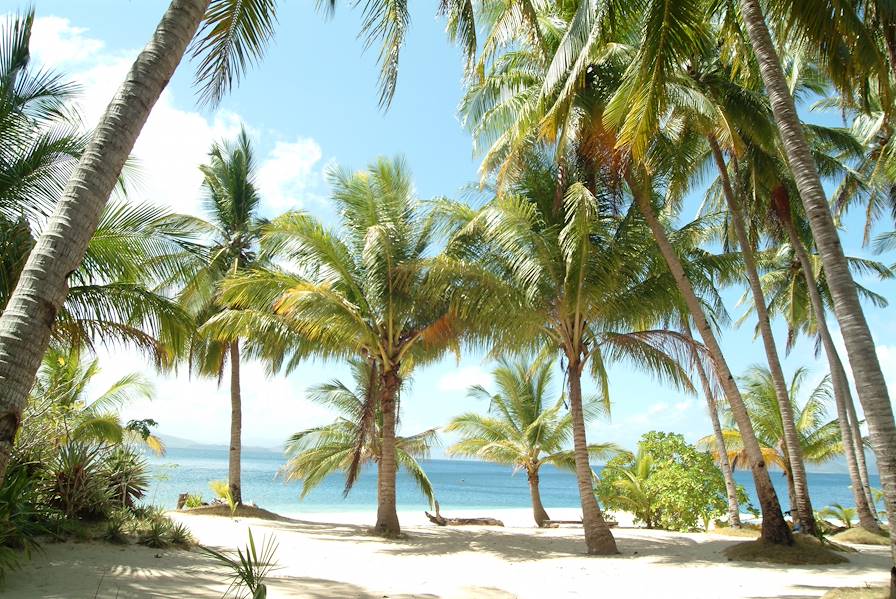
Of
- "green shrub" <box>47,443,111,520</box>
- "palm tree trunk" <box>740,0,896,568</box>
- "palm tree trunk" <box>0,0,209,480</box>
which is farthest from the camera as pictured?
"green shrub" <box>47,443,111,520</box>

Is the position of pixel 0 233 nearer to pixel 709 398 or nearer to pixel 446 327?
pixel 446 327

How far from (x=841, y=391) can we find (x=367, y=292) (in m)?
12.1

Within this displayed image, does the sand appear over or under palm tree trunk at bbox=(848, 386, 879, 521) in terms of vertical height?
under

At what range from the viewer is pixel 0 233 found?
293 inches

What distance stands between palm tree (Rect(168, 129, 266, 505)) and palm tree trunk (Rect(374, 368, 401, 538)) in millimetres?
5858

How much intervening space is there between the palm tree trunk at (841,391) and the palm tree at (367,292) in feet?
26.5

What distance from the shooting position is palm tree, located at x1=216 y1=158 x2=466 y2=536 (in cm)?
1280

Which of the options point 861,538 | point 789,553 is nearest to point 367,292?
point 789,553

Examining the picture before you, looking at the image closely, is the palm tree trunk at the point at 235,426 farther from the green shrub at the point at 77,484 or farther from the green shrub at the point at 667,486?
the green shrub at the point at 667,486

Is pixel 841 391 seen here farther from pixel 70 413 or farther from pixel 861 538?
pixel 70 413

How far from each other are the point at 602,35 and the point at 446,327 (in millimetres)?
7364

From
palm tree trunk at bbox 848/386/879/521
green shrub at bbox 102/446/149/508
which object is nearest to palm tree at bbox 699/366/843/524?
palm tree trunk at bbox 848/386/879/521

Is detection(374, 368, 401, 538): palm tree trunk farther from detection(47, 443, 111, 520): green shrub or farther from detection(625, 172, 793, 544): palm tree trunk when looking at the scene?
detection(625, 172, 793, 544): palm tree trunk

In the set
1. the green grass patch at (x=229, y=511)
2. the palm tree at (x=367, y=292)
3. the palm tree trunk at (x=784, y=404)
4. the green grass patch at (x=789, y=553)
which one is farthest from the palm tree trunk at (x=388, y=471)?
the palm tree trunk at (x=784, y=404)
